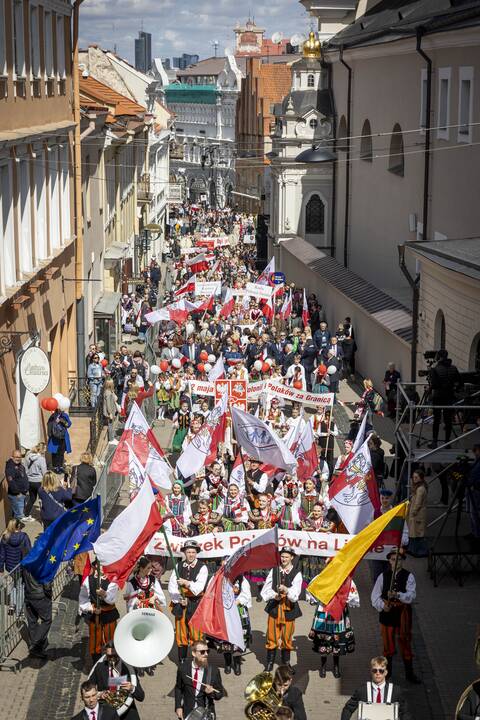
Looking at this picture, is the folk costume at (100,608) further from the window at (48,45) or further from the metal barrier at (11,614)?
the window at (48,45)

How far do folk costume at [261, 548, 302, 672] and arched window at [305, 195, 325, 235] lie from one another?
37.6 meters

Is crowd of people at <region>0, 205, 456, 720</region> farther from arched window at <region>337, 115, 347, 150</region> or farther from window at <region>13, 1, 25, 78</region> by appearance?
arched window at <region>337, 115, 347, 150</region>

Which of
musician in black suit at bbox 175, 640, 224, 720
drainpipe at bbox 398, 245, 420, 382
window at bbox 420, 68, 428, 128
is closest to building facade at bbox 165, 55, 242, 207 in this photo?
window at bbox 420, 68, 428, 128

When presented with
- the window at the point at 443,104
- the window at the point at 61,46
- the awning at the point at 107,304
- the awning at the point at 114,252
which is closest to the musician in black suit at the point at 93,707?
the window at the point at 61,46

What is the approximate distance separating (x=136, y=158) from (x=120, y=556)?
4028 cm

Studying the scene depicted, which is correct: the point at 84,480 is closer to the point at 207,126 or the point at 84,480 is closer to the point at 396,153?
the point at 396,153

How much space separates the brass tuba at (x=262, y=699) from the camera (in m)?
10.4

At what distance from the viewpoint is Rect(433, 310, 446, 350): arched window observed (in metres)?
24.7

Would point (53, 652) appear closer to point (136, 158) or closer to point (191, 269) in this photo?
point (191, 269)

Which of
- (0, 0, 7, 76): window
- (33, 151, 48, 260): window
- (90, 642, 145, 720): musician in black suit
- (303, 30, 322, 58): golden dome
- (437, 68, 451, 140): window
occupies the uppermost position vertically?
(303, 30, 322, 58): golden dome

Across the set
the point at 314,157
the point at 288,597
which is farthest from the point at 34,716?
the point at 314,157

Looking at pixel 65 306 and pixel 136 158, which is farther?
pixel 136 158

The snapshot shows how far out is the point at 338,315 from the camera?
3766 centimetres

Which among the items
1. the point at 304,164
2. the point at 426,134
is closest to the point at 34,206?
the point at 426,134
